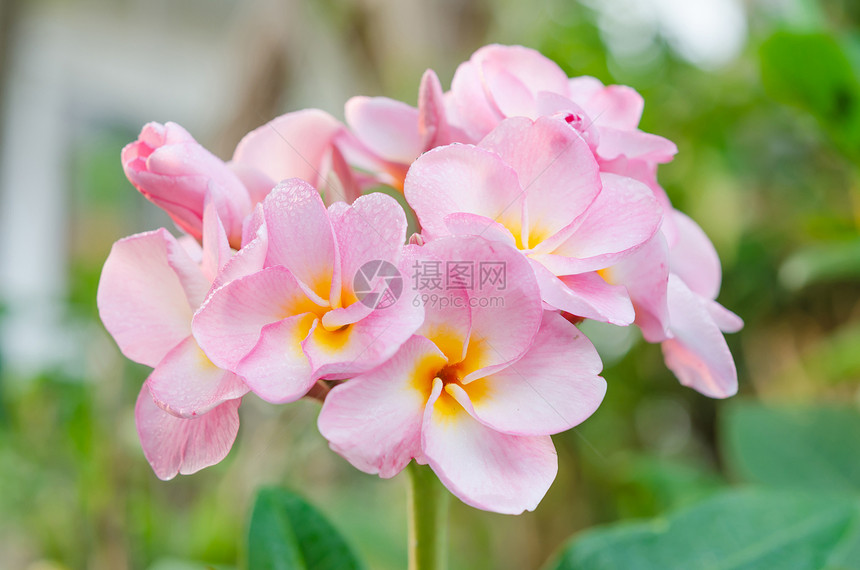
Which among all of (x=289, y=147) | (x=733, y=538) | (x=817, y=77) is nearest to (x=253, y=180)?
(x=289, y=147)

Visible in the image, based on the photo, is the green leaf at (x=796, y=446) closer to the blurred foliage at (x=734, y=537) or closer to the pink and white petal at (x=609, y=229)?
the blurred foliage at (x=734, y=537)

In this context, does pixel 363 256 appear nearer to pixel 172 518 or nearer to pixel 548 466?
pixel 548 466

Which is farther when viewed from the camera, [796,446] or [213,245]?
[796,446]

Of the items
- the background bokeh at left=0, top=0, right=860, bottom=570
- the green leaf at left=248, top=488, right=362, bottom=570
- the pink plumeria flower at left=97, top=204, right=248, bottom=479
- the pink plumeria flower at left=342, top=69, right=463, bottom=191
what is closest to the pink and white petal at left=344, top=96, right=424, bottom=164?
the pink plumeria flower at left=342, top=69, right=463, bottom=191

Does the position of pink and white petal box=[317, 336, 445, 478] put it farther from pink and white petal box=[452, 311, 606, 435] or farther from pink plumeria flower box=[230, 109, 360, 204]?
pink plumeria flower box=[230, 109, 360, 204]

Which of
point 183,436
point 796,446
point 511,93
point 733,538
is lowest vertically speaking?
point 796,446

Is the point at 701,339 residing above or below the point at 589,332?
above

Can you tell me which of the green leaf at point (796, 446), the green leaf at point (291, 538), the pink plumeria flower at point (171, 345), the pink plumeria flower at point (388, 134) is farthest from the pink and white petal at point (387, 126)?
the green leaf at point (796, 446)

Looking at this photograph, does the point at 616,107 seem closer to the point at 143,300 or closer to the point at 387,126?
the point at 387,126
